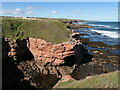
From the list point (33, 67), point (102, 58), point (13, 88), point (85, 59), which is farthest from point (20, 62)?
point (102, 58)

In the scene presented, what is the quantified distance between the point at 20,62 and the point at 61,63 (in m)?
8.69

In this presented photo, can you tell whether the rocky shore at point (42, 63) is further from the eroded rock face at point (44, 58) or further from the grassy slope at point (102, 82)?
the grassy slope at point (102, 82)

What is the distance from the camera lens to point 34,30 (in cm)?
3012

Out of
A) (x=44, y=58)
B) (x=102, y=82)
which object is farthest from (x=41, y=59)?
(x=102, y=82)

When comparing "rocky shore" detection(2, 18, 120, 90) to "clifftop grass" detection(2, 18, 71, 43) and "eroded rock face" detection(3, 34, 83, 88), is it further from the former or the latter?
"clifftop grass" detection(2, 18, 71, 43)

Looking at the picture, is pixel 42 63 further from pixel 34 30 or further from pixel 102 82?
pixel 102 82

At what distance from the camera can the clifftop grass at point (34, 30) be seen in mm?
27641

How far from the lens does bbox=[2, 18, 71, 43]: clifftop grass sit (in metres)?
27.6

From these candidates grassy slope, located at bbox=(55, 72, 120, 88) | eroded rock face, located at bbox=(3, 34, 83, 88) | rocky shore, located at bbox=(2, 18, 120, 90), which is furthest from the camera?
eroded rock face, located at bbox=(3, 34, 83, 88)

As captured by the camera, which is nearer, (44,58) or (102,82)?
(102,82)

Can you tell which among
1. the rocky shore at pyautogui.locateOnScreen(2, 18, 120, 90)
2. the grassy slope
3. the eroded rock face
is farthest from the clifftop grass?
the grassy slope

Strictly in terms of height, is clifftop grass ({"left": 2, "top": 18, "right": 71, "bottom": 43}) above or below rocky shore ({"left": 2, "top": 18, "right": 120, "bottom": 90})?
above

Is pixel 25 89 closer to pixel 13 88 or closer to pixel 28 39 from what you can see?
pixel 13 88

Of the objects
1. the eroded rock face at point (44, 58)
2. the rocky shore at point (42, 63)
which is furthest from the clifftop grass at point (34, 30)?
the eroded rock face at point (44, 58)
